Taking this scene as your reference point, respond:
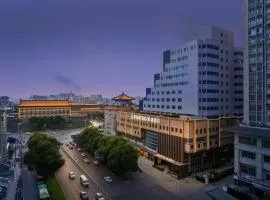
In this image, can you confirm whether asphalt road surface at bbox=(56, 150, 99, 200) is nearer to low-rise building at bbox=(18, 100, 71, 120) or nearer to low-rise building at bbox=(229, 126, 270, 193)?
low-rise building at bbox=(229, 126, 270, 193)

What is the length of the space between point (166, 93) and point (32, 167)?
122 feet

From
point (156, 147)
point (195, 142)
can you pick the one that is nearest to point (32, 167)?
point (156, 147)

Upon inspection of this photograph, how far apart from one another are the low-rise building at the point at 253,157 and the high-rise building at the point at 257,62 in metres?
2.91

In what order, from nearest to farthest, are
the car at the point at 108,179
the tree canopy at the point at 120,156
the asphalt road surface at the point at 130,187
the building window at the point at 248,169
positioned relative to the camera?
1. the asphalt road surface at the point at 130,187
2. the building window at the point at 248,169
3. the tree canopy at the point at 120,156
4. the car at the point at 108,179

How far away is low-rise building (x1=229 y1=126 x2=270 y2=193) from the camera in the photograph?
42.7 meters

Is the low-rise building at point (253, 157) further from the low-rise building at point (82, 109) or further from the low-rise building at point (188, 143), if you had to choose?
the low-rise building at point (82, 109)

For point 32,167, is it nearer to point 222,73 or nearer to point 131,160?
point 131,160

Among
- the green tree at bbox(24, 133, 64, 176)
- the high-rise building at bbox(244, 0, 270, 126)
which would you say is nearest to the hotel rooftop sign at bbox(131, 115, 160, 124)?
the high-rise building at bbox(244, 0, 270, 126)

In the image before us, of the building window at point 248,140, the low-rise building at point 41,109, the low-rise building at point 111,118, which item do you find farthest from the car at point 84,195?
the low-rise building at point 41,109

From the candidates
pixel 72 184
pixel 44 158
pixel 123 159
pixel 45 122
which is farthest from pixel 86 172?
pixel 45 122

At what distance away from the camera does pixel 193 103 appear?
206 ft

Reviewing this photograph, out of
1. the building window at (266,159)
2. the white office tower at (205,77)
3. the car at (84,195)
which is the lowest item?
the car at (84,195)

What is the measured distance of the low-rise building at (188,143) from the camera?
Result: 5434 centimetres

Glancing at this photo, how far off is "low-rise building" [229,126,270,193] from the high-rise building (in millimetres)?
2914
